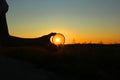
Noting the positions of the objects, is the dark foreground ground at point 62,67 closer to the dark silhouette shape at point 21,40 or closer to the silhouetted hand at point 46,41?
the silhouetted hand at point 46,41

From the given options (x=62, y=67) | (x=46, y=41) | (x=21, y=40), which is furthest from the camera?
(x=21, y=40)

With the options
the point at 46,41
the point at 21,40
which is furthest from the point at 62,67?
the point at 21,40

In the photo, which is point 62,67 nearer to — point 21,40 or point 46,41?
point 46,41

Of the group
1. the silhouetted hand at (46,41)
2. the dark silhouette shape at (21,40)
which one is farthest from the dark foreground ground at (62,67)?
the dark silhouette shape at (21,40)

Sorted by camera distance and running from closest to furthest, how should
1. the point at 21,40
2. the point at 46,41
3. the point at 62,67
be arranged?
the point at 62,67 < the point at 46,41 < the point at 21,40

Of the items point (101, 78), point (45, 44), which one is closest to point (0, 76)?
point (101, 78)

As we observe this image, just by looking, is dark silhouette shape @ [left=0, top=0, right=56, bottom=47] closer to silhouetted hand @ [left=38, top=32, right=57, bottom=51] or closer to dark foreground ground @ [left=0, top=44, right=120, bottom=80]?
silhouetted hand @ [left=38, top=32, right=57, bottom=51]

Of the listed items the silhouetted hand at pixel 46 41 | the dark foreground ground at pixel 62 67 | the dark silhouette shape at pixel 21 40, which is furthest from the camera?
the dark silhouette shape at pixel 21 40

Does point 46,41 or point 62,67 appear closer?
point 62,67

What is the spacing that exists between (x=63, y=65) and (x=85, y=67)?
0.71 m

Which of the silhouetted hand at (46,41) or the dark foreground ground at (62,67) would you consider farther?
the silhouetted hand at (46,41)

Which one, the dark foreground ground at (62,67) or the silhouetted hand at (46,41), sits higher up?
the silhouetted hand at (46,41)

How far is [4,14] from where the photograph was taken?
2191cm

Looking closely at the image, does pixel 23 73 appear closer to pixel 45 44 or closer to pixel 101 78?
pixel 101 78
